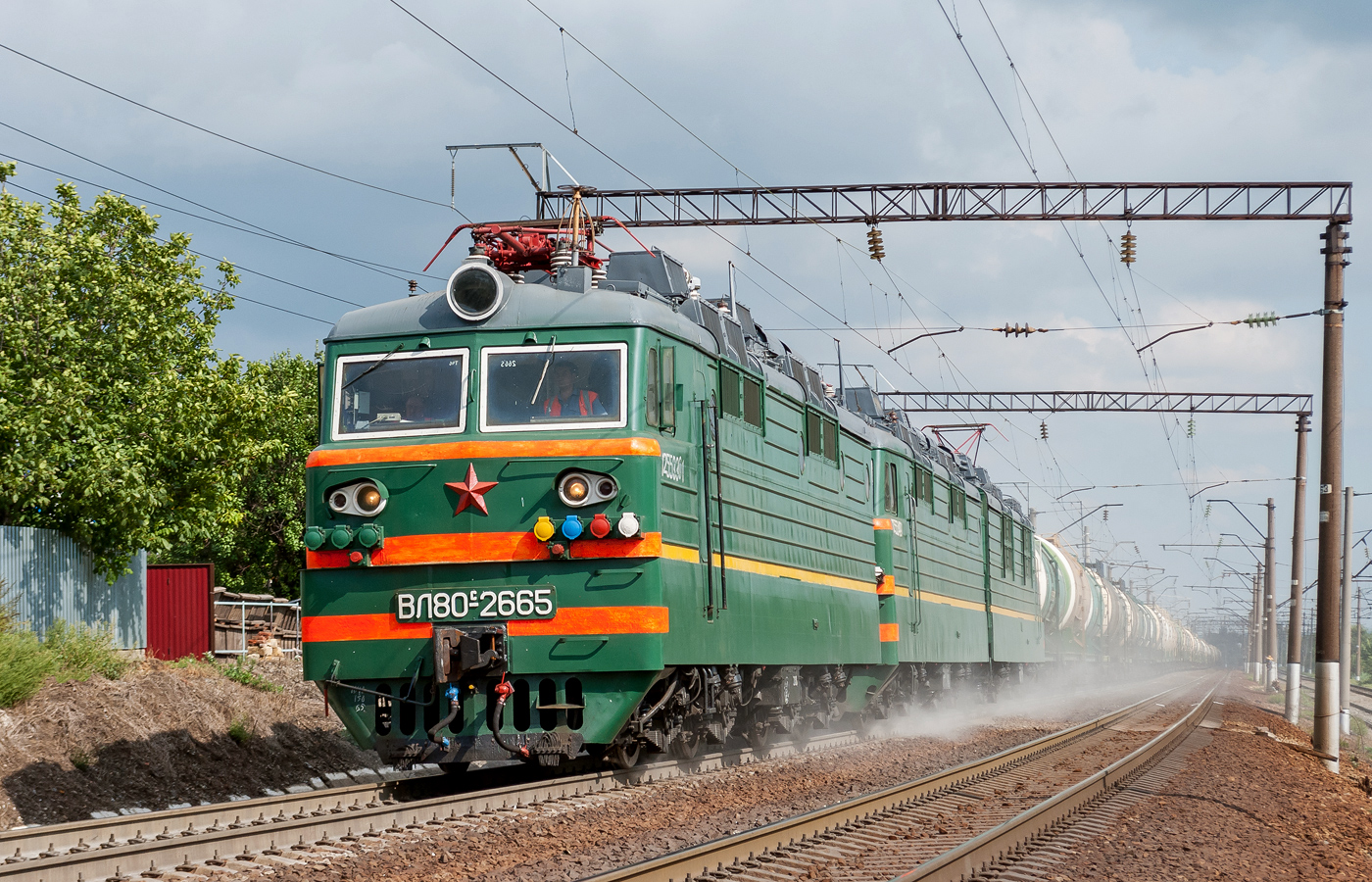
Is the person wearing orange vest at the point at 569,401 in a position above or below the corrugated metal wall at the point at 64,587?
above

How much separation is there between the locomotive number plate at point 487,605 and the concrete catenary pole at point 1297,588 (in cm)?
2399

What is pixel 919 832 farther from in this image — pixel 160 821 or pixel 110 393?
pixel 110 393

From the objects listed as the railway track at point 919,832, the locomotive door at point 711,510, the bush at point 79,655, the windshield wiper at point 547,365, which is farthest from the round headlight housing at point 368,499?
the bush at point 79,655

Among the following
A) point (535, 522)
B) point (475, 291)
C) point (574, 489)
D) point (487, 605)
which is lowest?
point (487, 605)

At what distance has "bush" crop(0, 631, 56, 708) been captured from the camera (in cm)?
1445

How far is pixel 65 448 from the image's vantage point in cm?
1766

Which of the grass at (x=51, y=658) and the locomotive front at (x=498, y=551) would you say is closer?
the locomotive front at (x=498, y=551)

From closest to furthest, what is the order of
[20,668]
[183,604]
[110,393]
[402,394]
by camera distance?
[402,394]
[20,668]
[110,393]
[183,604]

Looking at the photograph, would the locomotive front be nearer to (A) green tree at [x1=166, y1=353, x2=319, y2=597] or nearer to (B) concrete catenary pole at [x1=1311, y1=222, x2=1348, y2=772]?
(B) concrete catenary pole at [x1=1311, y1=222, x2=1348, y2=772]

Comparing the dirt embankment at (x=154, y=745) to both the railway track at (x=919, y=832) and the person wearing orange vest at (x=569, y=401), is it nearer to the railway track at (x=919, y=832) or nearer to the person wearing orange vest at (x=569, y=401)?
the person wearing orange vest at (x=569, y=401)

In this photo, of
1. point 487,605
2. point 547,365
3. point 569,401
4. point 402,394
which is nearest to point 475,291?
point 547,365

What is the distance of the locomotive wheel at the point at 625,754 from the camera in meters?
12.0

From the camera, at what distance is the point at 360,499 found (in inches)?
426

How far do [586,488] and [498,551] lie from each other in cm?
83
